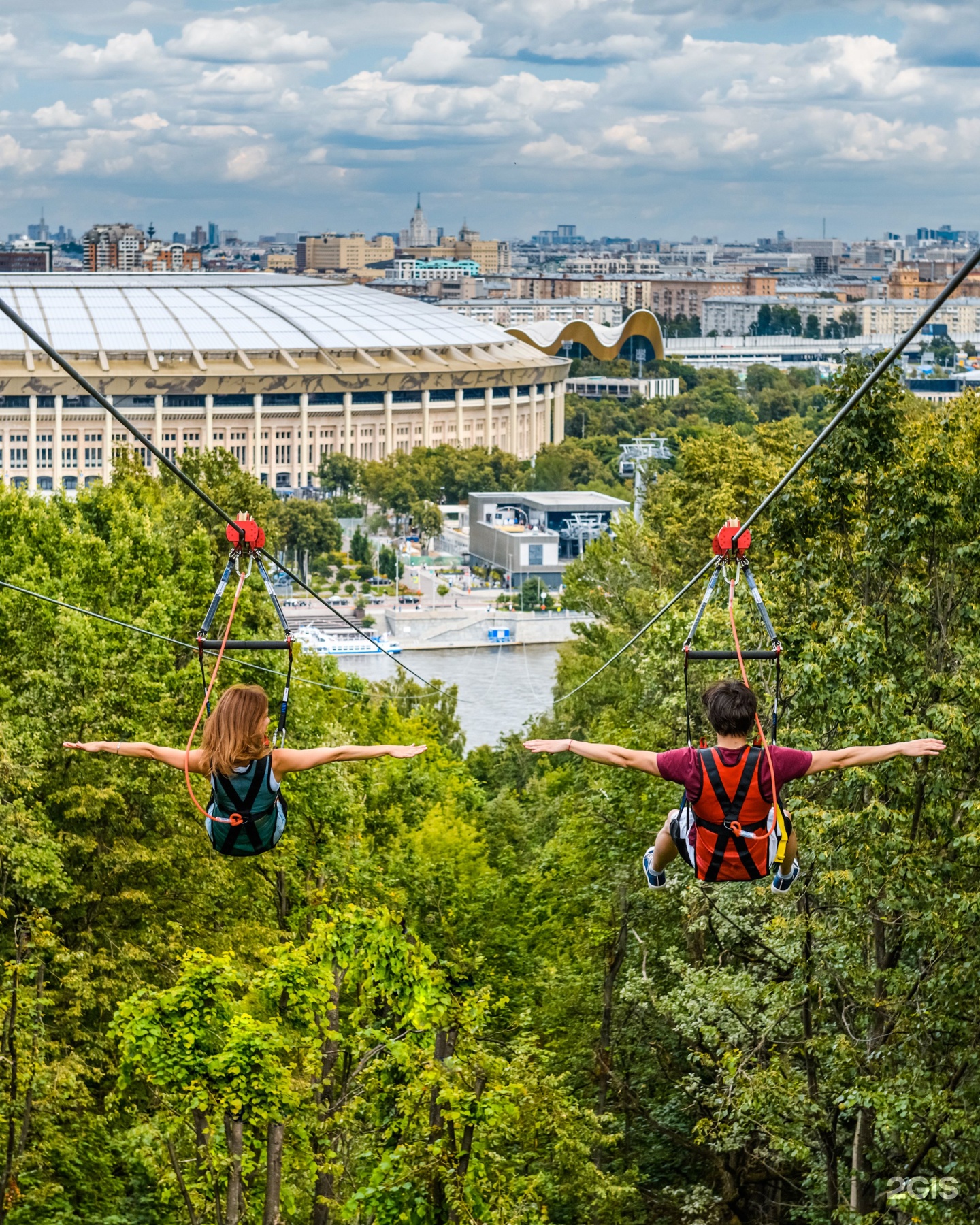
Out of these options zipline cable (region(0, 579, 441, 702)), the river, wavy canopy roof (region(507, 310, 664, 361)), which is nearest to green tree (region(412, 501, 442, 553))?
the river

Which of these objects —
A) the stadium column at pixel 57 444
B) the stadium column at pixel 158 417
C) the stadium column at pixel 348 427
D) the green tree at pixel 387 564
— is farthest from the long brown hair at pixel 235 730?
the stadium column at pixel 348 427

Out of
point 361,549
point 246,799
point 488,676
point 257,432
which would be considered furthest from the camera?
point 257,432

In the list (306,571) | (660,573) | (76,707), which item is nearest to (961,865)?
(76,707)

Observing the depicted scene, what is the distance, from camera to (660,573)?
38812mm

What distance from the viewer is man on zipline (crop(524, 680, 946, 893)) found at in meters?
7.72

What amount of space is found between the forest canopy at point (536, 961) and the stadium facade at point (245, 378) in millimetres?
84598

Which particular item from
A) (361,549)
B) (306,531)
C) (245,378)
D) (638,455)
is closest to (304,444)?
(245,378)

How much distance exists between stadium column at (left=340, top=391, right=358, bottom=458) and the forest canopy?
9491 cm

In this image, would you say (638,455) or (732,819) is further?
(638,455)

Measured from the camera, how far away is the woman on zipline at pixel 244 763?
7758 mm

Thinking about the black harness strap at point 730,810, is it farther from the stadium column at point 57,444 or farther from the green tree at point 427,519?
the stadium column at point 57,444

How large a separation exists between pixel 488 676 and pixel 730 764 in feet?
199

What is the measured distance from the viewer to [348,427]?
12200cm

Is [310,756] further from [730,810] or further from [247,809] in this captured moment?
[730,810]
